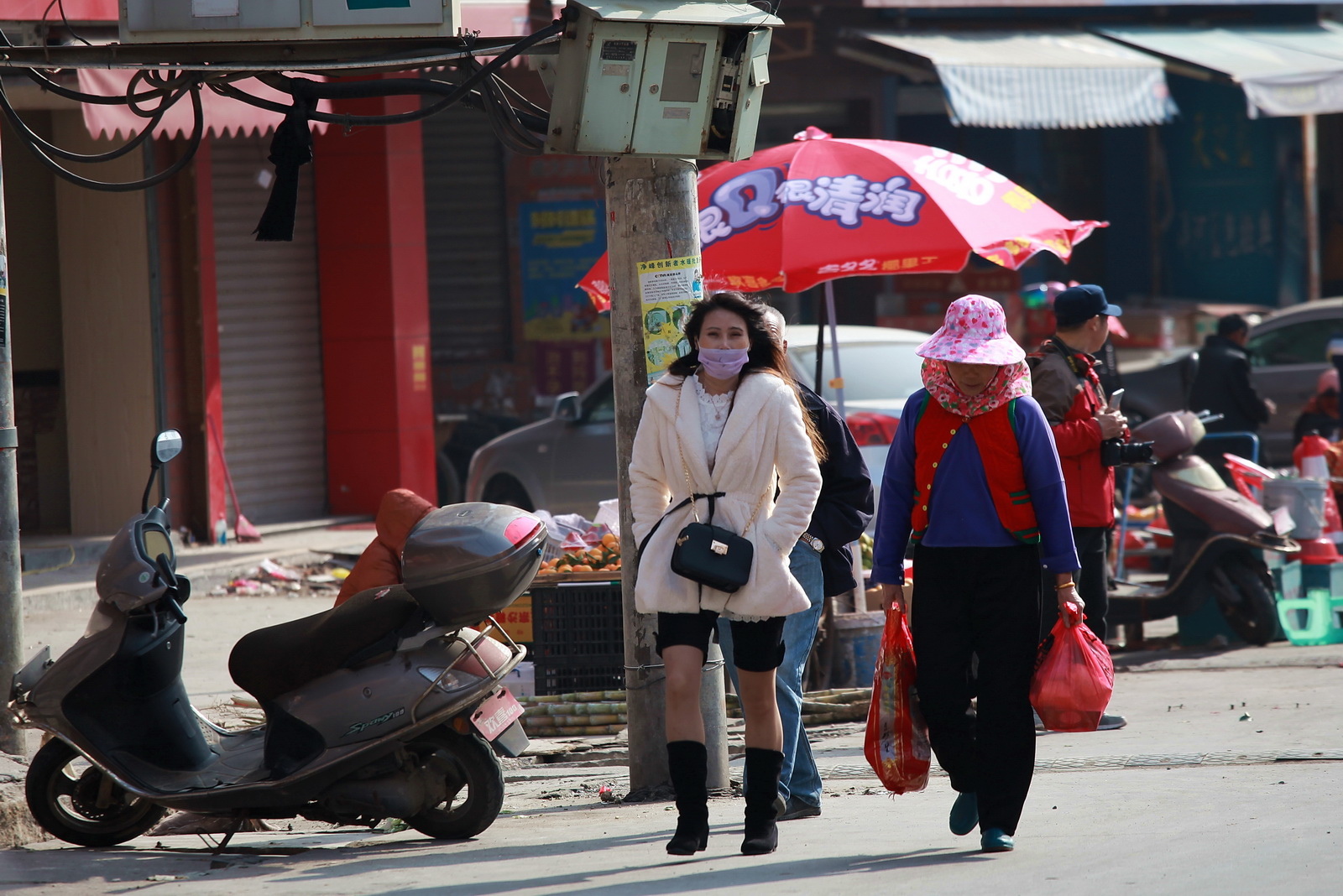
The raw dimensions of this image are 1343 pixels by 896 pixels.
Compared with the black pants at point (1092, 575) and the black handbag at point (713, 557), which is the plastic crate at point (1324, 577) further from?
the black handbag at point (713, 557)

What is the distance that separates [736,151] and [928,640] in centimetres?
197

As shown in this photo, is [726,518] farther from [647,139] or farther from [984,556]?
[647,139]

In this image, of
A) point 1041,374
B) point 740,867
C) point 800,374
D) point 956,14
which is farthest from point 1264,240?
point 740,867

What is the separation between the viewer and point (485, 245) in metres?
16.8

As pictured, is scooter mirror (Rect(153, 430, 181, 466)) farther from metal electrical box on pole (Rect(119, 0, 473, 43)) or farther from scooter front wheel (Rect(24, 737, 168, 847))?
metal electrical box on pole (Rect(119, 0, 473, 43))

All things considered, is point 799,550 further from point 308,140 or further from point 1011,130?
point 1011,130

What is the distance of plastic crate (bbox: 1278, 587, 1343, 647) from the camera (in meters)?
8.95

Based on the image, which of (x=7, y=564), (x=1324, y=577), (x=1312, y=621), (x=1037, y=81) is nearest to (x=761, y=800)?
(x=7, y=564)

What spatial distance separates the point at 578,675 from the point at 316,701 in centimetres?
219

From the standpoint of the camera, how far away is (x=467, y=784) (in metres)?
5.47

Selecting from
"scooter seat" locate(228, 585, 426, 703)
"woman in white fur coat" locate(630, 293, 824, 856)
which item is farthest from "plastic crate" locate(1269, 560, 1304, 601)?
"scooter seat" locate(228, 585, 426, 703)

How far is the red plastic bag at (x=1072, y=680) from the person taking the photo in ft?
15.9

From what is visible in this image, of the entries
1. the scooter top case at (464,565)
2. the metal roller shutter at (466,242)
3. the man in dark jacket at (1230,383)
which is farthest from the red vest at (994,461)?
the metal roller shutter at (466,242)

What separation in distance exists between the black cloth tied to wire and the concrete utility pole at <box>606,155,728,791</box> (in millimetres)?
1138
